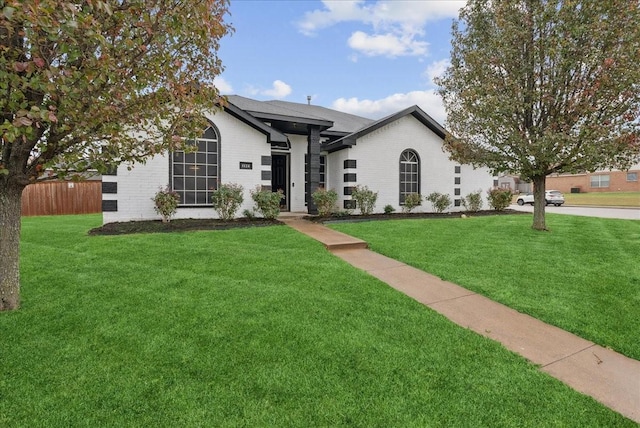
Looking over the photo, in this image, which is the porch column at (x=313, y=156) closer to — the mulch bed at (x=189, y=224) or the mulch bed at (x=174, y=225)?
the mulch bed at (x=189, y=224)

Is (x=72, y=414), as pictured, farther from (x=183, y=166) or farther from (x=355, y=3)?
(x=355, y=3)

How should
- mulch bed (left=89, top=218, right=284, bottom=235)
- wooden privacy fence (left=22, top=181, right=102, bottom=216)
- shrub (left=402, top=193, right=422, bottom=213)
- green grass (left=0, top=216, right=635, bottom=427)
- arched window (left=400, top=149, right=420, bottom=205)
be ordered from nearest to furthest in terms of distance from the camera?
green grass (left=0, top=216, right=635, bottom=427) < mulch bed (left=89, top=218, right=284, bottom=235) < shrub (left=402, top=193, right=422, bottom=213) < arched window (left=400, top=149, right=420, bottom=205) < wooden privacy fence (left=22, top=181, right=102, bottom=216)

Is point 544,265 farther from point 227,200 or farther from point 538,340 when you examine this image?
point 227,200

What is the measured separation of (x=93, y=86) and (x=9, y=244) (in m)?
2.18

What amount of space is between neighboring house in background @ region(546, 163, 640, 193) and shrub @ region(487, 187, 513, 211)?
2589 cm

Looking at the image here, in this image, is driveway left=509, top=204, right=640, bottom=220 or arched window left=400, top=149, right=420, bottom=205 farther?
driveway left=509, top=204, right=640, bottom=220

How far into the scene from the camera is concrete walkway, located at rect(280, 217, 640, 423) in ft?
8.60

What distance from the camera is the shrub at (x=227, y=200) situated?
1029 centimetres

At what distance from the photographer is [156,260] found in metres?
5.83

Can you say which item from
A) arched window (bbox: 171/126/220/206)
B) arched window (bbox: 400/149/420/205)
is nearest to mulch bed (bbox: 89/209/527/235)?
arched window (bbox: 171/126/220/206)

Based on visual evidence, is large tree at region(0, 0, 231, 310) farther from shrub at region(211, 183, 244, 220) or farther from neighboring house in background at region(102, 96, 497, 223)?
shrub at region(211, 183, 244, 220)

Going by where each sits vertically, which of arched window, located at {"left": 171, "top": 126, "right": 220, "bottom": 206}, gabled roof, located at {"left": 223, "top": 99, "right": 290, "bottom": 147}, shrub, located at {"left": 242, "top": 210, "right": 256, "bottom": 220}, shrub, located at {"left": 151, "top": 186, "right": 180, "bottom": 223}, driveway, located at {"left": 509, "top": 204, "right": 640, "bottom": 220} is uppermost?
gabled roof, located at {"left": 223, "top": 99, "right": 290, "bottom": 147}

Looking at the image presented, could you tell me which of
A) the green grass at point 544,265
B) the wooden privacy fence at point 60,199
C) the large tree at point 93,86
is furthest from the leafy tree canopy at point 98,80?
the wooden privacy fence at point 60,199

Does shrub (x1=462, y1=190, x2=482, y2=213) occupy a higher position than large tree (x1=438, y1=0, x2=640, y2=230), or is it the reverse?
large tree (x1=438, y1=0, x2=640, y2=230)
